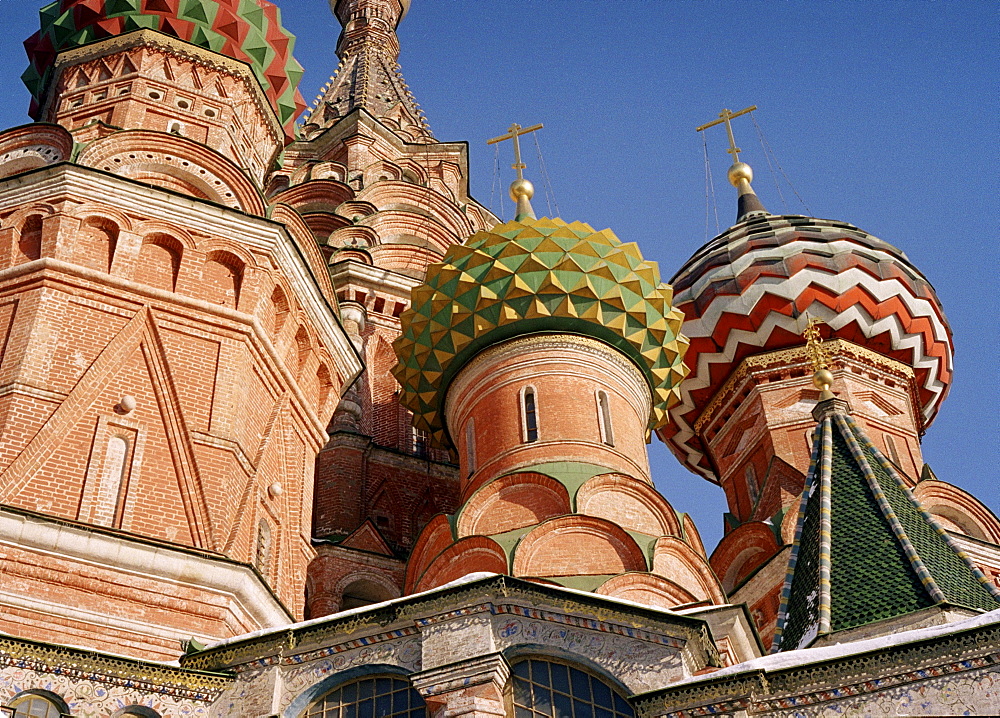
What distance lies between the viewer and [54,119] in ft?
56.6

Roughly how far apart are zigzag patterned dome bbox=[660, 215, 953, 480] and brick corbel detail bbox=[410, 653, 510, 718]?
1394 centimetres

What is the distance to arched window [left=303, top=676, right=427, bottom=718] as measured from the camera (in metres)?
8.01

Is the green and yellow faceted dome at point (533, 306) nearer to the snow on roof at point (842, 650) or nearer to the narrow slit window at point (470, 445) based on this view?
the narrow slit window at point (470, 445)

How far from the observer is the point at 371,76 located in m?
28.6

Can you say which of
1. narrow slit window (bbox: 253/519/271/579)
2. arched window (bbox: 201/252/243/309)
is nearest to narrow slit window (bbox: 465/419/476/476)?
narrow slit window (bbox: 253/519/271/579)

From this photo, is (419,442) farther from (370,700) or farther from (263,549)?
(370,700)

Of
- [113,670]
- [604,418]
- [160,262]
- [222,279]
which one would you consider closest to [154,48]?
[160,262]

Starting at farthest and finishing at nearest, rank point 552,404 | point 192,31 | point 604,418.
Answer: point 192,31
point 604,418
point 552,404

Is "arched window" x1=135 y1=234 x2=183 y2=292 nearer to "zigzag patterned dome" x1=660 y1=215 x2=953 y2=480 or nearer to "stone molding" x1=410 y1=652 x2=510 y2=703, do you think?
"stone molding" x1=410 y1=652 x2=510 y2=703

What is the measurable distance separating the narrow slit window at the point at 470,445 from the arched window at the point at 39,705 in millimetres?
7735

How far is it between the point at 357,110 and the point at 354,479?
9628 millimetres

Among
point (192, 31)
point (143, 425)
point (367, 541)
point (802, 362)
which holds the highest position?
point (192, 31)

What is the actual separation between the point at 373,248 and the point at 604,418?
7774 mm

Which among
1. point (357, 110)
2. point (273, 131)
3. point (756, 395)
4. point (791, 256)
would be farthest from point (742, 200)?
point (273, 131)
